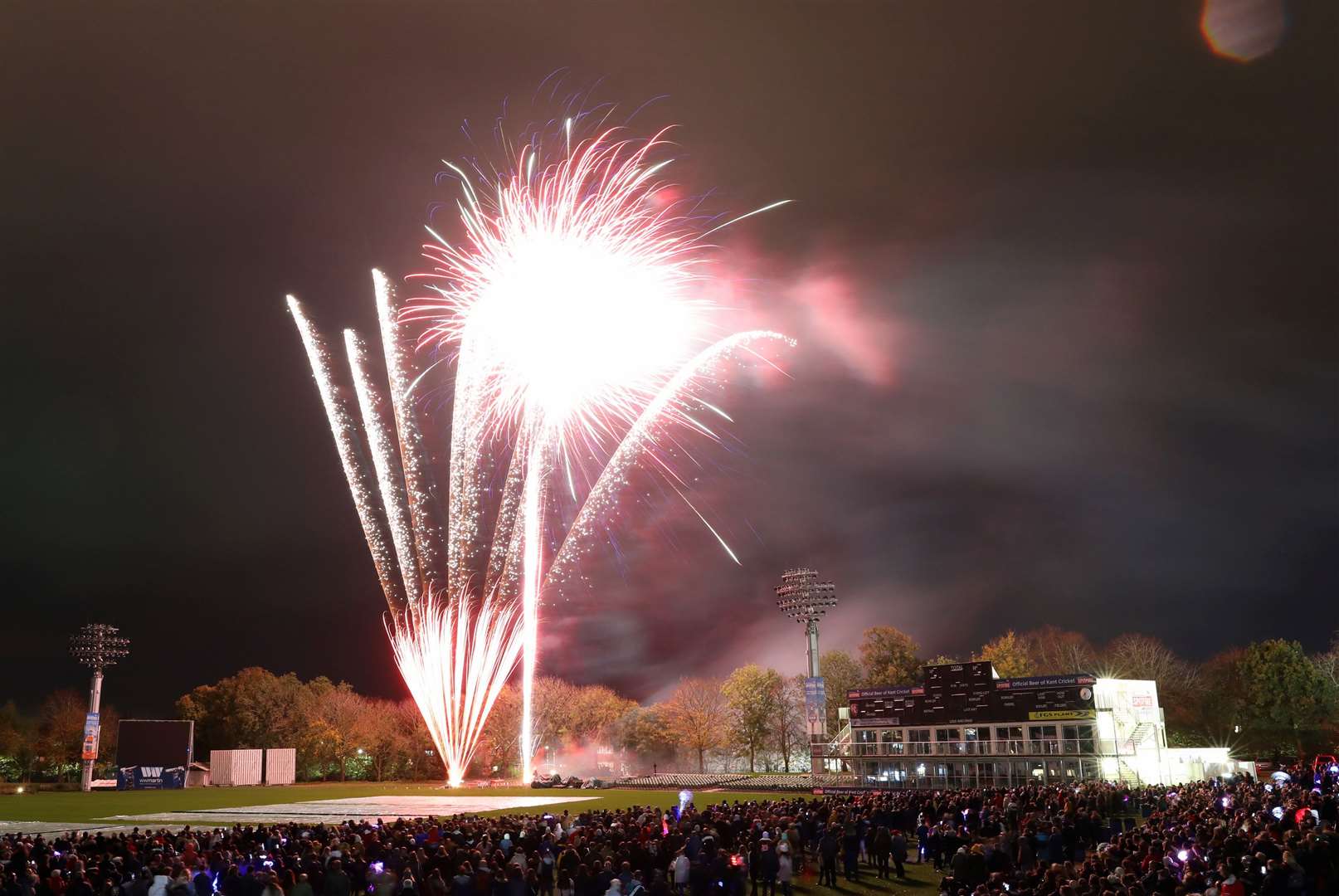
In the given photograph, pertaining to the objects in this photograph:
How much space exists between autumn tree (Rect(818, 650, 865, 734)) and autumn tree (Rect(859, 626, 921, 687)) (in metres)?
3.93

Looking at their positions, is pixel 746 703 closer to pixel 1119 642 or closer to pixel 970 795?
pixel 1119 642

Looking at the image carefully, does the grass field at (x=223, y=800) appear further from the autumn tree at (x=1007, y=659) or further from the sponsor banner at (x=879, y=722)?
the autumn tree at (x=1007, y=659)

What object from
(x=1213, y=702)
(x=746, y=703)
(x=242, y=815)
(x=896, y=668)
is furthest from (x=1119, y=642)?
(x=242, y=815)

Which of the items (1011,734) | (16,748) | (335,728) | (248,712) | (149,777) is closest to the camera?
(1011,734)

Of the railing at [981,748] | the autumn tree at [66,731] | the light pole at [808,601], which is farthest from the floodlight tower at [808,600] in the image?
the autumn tree at [66,731]

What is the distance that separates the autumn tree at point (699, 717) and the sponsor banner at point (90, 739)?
5160cm

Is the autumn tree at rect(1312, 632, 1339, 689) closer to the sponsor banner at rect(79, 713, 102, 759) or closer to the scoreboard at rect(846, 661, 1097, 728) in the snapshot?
the scoreboard at rect(846, 661, 1097, 728)

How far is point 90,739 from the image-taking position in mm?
84188

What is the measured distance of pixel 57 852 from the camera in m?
21.1

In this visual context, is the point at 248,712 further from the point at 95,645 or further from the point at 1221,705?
the point at 1221,705

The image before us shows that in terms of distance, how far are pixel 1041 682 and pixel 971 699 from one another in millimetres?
4584

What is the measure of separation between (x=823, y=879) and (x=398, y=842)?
9621mm

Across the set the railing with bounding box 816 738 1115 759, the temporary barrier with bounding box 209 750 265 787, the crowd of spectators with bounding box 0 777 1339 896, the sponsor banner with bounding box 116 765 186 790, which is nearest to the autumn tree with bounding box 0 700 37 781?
the sponsor banner with bounding box 116 765 186 790

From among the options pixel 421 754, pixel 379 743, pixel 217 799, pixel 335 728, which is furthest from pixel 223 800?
pixel 421 754
